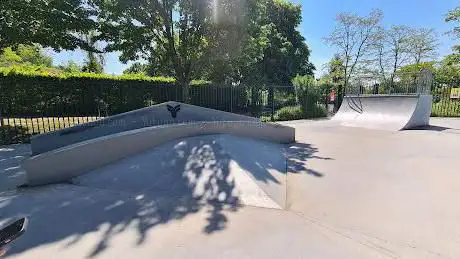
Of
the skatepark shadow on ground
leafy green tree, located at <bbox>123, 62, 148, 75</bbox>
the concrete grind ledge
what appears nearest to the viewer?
the skatepark shadow on ground

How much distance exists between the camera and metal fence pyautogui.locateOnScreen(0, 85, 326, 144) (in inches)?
414

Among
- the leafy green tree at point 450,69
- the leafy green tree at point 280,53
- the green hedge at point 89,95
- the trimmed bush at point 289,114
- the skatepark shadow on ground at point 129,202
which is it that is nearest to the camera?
the skatepark shadow on ground at point 129,202

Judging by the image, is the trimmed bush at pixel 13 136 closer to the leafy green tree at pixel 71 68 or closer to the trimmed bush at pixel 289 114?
the trimmed bush at pixel 289 114

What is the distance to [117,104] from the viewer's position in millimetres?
14281

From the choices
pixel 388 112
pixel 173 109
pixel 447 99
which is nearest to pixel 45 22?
pixel 173 109

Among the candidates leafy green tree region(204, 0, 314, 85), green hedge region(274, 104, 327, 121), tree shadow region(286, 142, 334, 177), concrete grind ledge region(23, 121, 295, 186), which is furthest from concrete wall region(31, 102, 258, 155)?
leafy green tree region(204, 0, 314, 85)

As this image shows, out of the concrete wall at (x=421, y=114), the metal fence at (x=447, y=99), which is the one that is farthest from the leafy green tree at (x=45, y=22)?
the metal fence at (x=447, y=99)

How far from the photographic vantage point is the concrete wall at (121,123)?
693 centimetres

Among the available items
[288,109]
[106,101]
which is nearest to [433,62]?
[288,109]

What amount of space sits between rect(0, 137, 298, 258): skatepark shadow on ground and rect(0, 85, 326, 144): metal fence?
620cm

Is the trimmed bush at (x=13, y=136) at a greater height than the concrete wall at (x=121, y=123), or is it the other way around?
the concrete wall at (x=121, y=123)

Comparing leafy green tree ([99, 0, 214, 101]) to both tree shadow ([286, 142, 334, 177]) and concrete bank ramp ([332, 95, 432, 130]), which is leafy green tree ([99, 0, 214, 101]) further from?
concrete bank ramp ([332, 95, 432, 130])

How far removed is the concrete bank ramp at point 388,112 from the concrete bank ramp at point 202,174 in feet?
22.4

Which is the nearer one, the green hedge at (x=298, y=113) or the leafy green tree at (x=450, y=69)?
the green hedge at (x=298, y=113)
